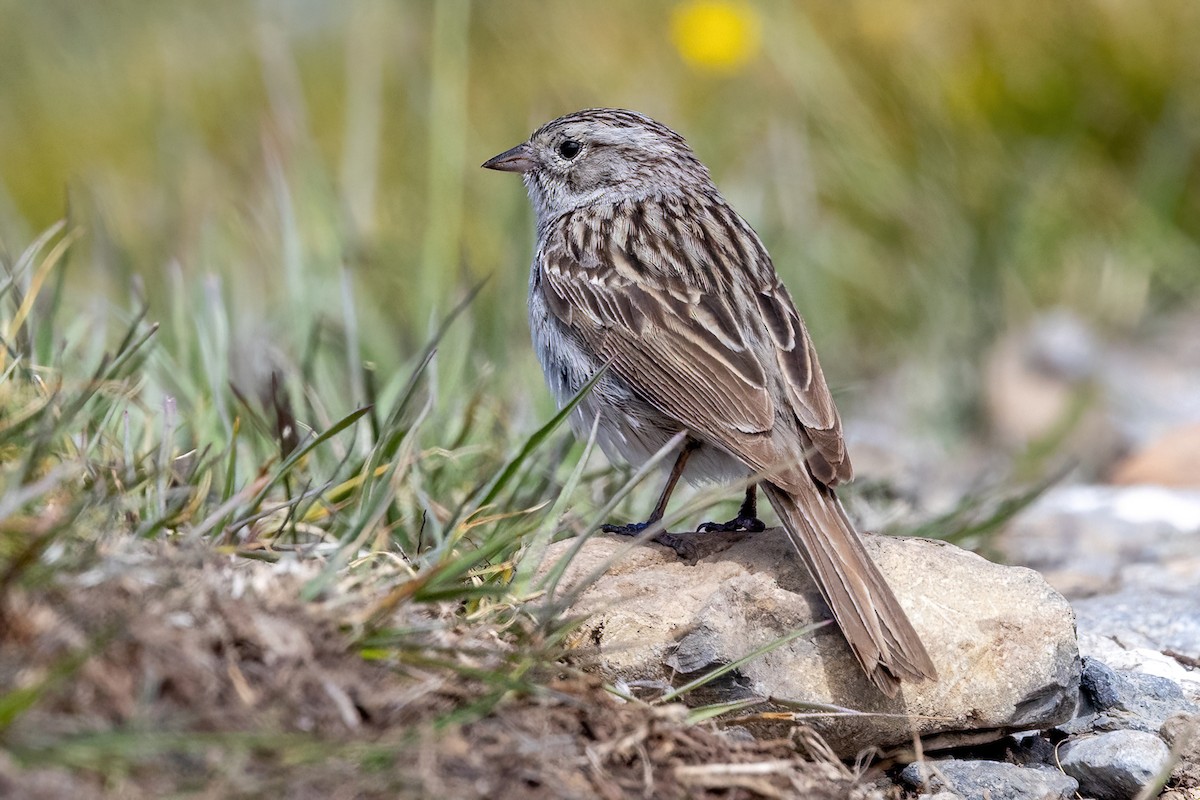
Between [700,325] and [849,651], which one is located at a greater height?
[700,325]

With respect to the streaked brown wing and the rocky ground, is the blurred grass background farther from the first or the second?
the rocky ground

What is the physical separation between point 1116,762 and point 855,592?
2.42ft

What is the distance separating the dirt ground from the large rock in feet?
1.02

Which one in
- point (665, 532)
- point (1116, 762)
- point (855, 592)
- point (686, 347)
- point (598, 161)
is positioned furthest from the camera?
point (598, 161)

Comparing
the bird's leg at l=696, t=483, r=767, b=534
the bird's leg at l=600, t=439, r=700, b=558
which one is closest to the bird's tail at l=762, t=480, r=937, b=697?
the bird's leg at l=600, t=439, r=700, b=558

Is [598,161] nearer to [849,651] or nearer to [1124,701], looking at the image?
[849,651]

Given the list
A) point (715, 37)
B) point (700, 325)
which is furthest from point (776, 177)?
point (700, 325)

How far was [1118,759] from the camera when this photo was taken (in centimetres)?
365

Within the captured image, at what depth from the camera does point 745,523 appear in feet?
16.2

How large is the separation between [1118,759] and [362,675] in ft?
6.02

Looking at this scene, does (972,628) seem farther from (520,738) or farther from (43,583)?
(43,583)

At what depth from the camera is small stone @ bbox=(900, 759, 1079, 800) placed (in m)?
3.62

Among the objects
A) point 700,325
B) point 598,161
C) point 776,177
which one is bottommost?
point 776,177

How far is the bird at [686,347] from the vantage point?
4.06m
